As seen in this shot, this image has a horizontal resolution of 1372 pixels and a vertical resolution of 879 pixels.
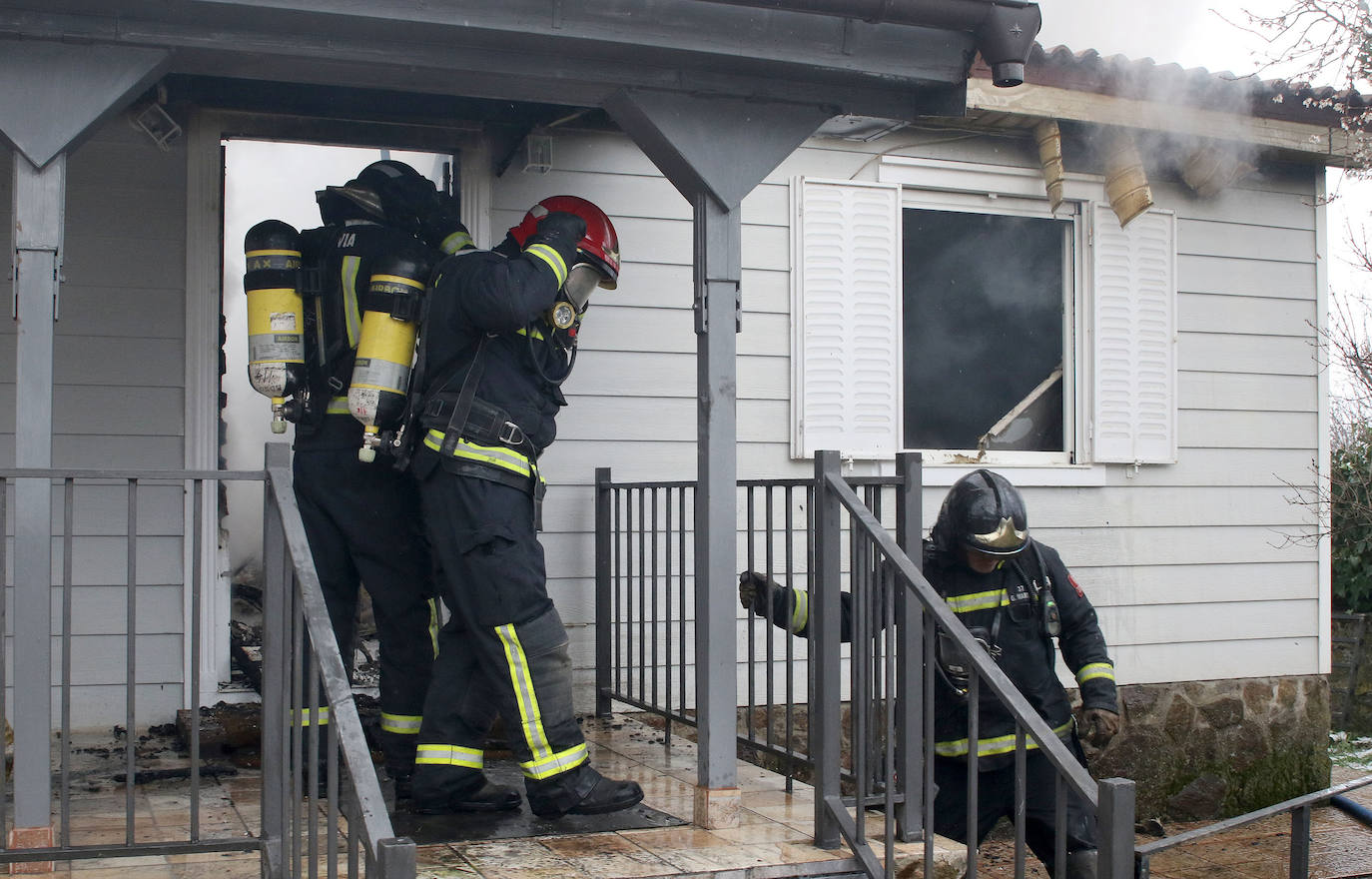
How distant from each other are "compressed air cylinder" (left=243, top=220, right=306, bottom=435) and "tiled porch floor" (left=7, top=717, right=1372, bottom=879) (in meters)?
1.45

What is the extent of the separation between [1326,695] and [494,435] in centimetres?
574

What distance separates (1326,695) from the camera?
7.50 meters

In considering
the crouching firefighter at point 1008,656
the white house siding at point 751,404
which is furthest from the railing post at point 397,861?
the crouching firefighter at point 1008,656

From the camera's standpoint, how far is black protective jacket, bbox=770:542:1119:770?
4734mm

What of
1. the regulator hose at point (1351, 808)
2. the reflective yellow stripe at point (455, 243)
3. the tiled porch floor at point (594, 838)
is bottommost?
the tiled porch floor at point (594, 838)

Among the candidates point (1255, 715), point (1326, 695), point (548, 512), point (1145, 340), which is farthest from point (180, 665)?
point (1326, 695)

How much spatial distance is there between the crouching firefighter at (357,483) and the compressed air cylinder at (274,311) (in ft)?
0.12

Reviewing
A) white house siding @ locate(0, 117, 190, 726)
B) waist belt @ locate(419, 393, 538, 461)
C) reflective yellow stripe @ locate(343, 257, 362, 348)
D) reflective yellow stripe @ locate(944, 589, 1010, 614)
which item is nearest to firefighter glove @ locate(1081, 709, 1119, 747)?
reflective yellow stripe @ locate(944, 589, 1010, 614)

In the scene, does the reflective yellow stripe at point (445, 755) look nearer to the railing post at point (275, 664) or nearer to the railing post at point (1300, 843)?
the railing post at point (275, 664)

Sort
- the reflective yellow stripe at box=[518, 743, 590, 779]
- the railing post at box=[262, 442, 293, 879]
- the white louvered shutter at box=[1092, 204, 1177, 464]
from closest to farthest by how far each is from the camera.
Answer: the railing post at box=[262, 442, 293, 879]
the reflective yellow stripe at box=[518, 743, 590, 779]
the white louvered shutter at box=[1092, 204, 1177, 464]

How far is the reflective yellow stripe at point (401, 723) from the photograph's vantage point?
4.62 m

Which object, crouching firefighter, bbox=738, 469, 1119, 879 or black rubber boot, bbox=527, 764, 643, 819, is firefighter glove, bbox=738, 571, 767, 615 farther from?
black rubber boot, bbox=527, 764, 643, 819

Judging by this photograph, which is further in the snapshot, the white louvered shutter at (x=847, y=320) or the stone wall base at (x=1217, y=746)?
the stone wall base at (x=1217, y=746)

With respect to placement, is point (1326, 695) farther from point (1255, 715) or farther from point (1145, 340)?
point (1145, 340)
